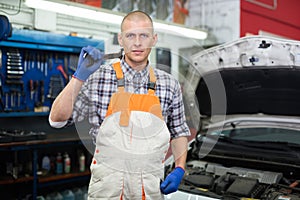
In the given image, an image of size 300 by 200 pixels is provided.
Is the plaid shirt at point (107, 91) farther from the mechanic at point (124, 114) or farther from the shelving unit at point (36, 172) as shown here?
the shelving unit at point (36, 172)

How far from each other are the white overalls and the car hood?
0.65 meters

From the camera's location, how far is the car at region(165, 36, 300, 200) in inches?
79.8

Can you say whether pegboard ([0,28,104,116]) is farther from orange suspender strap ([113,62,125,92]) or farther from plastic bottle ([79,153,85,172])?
orange suspender strap ([113,62,125,92])

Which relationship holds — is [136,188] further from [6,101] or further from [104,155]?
[6,101]

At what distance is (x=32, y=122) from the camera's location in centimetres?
388

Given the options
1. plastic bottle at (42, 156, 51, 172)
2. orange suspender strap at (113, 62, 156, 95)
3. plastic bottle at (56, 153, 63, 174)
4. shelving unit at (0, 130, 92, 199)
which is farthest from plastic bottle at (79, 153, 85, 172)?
orange suspender strap at (113, 62, 156, 95)

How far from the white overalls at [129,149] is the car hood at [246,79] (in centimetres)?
65

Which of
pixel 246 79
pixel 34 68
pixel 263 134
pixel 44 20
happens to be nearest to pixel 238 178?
pixel 263 134

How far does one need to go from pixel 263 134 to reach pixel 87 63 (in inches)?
65.9

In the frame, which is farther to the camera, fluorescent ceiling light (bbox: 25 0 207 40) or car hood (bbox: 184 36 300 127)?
fluorescent ceiling light (bbox: 25 0 207 40)

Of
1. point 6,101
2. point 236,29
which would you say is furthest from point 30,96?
point 236,29

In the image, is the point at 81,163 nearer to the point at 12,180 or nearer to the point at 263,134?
the point at 12,180

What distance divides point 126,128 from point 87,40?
8.71 ft

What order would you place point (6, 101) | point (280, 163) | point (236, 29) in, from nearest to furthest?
point (280, 163) → point (6, 101) → point (236, 29)
